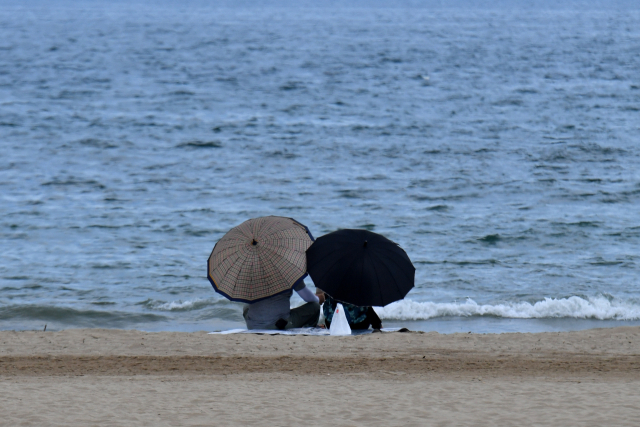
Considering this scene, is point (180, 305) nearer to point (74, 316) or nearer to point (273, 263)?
point (74, 316)

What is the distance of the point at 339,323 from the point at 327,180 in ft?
35.9

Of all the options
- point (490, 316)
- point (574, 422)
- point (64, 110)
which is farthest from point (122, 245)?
point (64, 110)

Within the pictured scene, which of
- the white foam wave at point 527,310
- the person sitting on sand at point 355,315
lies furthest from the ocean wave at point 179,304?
the person sitting on sand at point 355,315

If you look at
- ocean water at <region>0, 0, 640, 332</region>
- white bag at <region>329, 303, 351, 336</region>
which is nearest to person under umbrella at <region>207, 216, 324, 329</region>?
white bag at <region>329, 303, 351, 336</region>

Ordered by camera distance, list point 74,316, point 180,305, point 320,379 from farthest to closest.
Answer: point 180,305
point 74,316
point 320,379

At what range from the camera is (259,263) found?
7922mm

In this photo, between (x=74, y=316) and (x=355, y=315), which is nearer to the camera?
(x=355, y=315)

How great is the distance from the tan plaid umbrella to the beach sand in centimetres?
50

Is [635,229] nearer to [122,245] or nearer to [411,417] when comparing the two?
[122,245]

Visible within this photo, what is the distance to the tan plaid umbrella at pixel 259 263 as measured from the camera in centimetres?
790

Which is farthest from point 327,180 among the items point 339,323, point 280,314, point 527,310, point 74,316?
point 339,323

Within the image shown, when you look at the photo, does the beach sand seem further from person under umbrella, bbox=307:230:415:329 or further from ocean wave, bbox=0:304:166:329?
ocean wave, bbox=0:304:166:329

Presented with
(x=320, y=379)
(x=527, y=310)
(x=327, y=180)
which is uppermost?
(x=320, y=379)

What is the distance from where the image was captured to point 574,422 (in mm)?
5086
